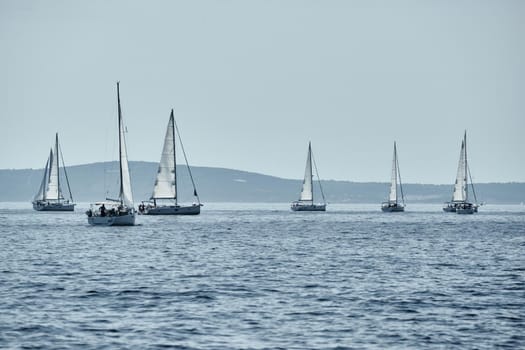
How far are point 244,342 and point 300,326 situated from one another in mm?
3530

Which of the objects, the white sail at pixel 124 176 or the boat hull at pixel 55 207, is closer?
the white sail at pixel 124 176

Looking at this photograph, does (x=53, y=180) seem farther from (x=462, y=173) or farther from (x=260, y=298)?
(x=260, y=298)

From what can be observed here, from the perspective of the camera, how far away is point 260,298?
4106cm

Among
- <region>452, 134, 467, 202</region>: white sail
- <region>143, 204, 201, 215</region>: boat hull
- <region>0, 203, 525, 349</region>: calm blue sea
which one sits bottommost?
<region>0, 203, 525, 349</region>: calm blue sea

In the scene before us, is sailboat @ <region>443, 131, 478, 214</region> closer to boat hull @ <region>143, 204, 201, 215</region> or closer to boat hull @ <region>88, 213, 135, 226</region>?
boat hull @ <region>143, 204, 201, 215</region>

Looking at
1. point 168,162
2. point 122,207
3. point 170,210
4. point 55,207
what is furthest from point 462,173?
point 122,207

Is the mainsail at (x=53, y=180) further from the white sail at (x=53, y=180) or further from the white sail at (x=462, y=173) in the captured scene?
the white sail at (x=462, y=173)

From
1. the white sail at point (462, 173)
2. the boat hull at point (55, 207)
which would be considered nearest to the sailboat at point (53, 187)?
the boat hull at point (55, 207)

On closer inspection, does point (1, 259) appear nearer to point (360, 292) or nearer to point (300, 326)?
point (360, 292)

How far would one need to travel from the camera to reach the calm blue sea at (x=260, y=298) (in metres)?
31.6

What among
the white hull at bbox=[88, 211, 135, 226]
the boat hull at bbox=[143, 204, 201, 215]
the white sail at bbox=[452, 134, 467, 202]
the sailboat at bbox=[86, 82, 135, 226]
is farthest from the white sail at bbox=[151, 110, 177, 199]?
the white sail at bbox=[452, 134, 467, 202]

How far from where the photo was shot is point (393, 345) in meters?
30.5

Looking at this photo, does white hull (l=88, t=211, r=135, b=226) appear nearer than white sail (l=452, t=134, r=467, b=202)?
Yes

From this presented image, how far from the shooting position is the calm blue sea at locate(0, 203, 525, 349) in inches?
1245
